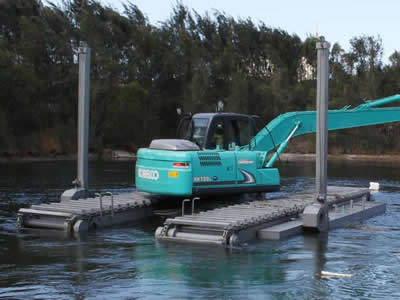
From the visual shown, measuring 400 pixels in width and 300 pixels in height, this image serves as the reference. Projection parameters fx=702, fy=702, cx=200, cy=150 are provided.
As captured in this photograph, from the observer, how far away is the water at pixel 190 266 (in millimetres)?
10141

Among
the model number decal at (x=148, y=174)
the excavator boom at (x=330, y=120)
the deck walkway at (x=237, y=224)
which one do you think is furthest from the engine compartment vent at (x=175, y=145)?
the excavator boom at (x=330, y=120)

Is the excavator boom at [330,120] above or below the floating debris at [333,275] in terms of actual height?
above

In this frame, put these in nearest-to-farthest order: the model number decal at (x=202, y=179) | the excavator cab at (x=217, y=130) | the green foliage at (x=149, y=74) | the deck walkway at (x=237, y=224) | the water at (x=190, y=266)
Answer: the water at (x=190, y=266)
the deck walkway at (x=237, y=224)
the model number decal at (x=202, y=179)
the excavator cab at (x=217, y=130)
the green foliage at (x=149, y=74)

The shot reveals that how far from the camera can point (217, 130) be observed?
1831 cm

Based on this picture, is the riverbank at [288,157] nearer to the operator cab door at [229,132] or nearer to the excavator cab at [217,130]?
the excavator cab at [217,130]

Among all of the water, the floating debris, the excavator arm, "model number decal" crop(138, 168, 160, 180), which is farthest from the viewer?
the excavator arm

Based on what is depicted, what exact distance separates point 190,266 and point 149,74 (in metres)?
59.0

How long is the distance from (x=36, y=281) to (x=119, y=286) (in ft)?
4.37

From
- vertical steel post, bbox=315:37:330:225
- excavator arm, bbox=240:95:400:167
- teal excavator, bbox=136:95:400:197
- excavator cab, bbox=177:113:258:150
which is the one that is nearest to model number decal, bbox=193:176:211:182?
teal excavator, bbox=136:95:400:197

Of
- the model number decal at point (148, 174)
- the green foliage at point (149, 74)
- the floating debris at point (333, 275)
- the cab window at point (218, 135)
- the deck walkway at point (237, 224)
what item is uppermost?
the green foliage at point (149, 74)

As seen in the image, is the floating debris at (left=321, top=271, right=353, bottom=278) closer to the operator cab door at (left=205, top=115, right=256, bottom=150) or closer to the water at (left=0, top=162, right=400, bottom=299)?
the water at (left=0, top=162, right=400, bottom=299)

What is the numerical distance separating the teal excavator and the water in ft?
4.20

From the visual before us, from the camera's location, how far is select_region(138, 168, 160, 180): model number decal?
1708 cm

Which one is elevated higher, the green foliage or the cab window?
the green foliage
